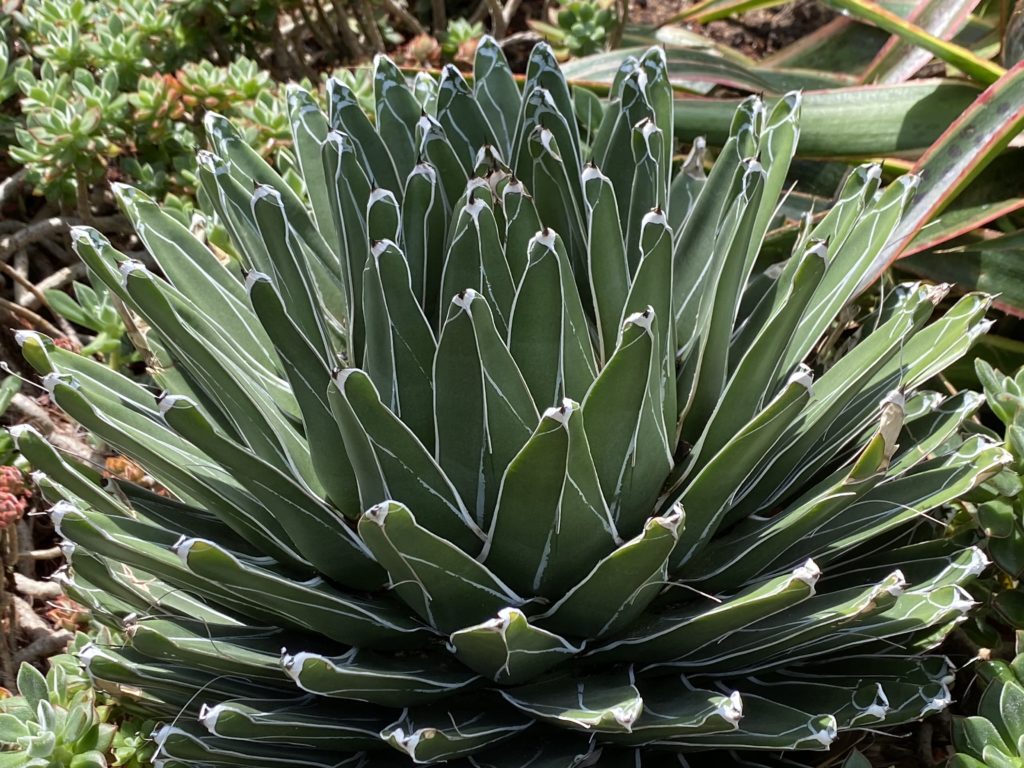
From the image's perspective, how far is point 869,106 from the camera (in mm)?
1854

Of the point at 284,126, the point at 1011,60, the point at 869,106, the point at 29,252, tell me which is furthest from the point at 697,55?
the point at 29,252

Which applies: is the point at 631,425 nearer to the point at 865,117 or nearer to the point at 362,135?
the point at 362,135

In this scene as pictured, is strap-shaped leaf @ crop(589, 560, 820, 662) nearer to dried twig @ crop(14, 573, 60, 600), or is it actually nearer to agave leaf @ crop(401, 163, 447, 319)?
agave leaf @ crop(401, 163, 447, 319)

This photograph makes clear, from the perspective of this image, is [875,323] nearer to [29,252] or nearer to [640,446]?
[640,446]

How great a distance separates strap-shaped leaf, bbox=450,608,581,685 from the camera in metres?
0.89

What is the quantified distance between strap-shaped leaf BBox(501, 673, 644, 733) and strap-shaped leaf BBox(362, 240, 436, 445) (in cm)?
28

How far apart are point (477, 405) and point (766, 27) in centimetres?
223

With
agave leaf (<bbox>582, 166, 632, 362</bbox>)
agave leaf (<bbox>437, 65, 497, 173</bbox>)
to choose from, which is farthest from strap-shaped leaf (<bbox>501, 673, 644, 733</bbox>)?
agave leaf (<bbox>437, 65, 497, 173</bbox>)

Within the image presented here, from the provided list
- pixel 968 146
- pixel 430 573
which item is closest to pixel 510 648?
pixel 430 573

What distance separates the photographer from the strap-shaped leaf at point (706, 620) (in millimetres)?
912

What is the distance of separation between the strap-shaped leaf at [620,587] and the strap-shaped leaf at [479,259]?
0.87ft

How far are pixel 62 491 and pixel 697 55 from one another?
1.52 m

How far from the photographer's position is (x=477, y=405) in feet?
3.35

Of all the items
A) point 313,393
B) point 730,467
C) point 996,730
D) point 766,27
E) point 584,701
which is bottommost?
point 996,730
